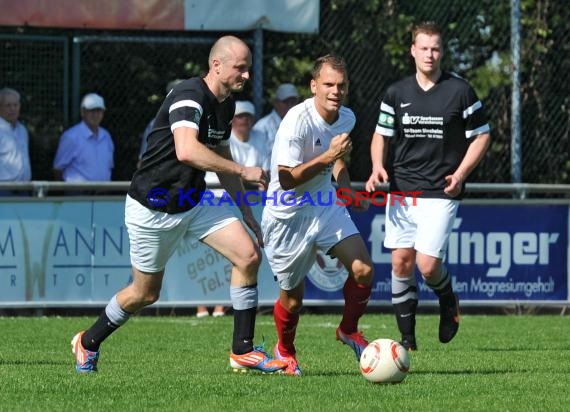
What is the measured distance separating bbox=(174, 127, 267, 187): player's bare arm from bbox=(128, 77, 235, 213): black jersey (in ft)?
0.71

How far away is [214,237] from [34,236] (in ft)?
17.3

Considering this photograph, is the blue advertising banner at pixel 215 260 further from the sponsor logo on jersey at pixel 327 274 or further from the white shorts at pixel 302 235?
the white shorts at pixel 302 235

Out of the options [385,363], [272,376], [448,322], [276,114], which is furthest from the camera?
[276,114]

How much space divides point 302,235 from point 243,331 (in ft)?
2.75

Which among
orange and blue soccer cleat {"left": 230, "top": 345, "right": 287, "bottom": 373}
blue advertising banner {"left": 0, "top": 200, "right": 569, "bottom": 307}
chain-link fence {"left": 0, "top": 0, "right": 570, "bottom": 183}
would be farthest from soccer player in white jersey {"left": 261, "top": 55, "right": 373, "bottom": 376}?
chain-link fence {"left": 0, "top": 0, "right": 570, "bottom": 183}

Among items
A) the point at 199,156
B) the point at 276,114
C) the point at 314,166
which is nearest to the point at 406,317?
the point at 314,166

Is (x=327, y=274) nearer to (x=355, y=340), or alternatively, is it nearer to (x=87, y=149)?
(x=87, y=149)

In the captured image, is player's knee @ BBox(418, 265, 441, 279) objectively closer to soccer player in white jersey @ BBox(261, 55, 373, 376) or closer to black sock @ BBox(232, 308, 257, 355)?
soccer player in white jersey @ BBox(261, 55, 373, 376)

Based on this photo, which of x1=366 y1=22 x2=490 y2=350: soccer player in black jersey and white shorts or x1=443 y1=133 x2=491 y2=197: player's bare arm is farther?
x1=366 y1=22 x2=490 y2=350: soccer player in black jersey and white shorts

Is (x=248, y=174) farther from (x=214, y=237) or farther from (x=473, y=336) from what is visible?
(x=473, y=336)

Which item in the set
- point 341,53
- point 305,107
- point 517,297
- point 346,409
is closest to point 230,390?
point 346,409

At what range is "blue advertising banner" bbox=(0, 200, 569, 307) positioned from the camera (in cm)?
1321

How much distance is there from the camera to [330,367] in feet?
29.5

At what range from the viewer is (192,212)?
27.3ft
